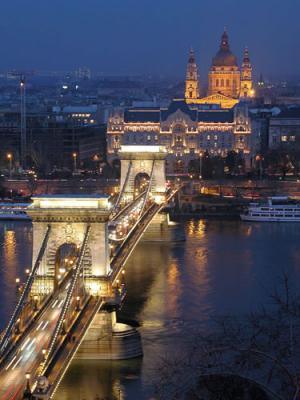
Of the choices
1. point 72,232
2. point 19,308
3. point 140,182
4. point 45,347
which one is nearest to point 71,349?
point 45,347

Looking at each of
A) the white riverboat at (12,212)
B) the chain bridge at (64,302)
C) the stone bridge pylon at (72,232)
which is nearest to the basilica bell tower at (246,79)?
the white riverboat at (12,212)

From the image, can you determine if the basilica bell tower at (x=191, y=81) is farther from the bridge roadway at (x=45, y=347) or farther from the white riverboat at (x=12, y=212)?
the bridge roadway at (x=45, y=347)

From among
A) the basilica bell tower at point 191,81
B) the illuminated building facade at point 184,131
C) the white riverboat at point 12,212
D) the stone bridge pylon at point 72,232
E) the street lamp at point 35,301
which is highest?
the basilica bell tower at point 191,81

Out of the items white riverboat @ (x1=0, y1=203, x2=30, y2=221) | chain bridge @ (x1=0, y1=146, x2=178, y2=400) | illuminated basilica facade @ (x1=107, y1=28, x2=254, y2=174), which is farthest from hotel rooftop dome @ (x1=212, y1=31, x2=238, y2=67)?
chain bridge @ (x1=0, y1=146, x2=178, y2=400)

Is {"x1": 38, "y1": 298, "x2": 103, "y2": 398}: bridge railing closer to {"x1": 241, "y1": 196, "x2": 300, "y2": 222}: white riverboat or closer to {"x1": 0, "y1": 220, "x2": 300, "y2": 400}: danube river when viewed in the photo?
{"x1": 0, "y1": 220, "x2": 300, "y2": 400}: danube river

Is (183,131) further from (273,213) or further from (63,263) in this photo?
(63,263)

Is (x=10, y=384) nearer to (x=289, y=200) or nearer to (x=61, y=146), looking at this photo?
(x=289, y=200)
